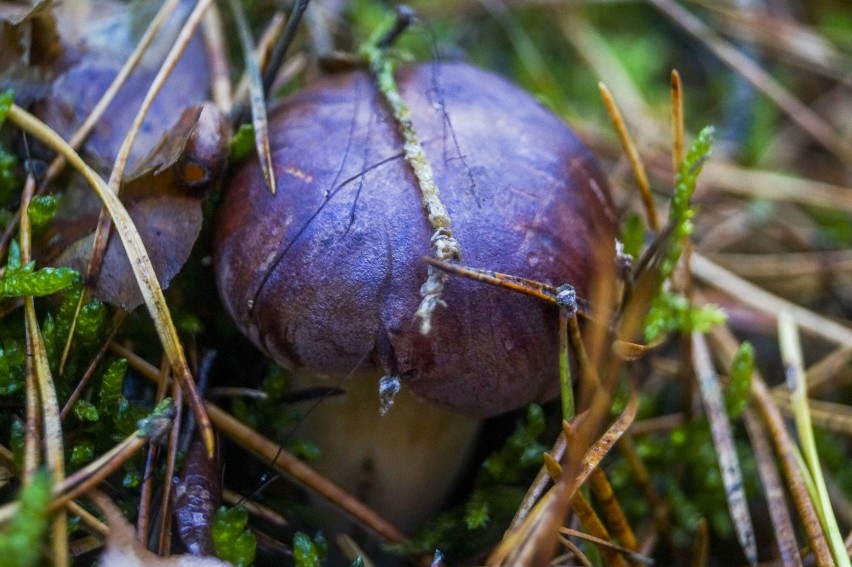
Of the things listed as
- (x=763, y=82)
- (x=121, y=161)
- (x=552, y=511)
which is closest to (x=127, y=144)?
(x=121, y=161)

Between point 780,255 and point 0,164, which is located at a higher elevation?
point 0,164

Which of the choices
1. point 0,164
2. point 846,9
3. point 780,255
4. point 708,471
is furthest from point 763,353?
point 0,164

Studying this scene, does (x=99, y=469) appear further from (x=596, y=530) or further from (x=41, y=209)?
(x=596, y=530)

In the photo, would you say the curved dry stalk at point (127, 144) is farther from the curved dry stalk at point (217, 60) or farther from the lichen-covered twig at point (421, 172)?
A: the lichen-covered twig at point (421, 172)

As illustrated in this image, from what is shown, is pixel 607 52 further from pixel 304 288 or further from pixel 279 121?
pixel 304 288

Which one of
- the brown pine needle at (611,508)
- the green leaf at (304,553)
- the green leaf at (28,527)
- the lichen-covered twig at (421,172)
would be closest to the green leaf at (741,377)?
the brown pine needle at (611,508)
